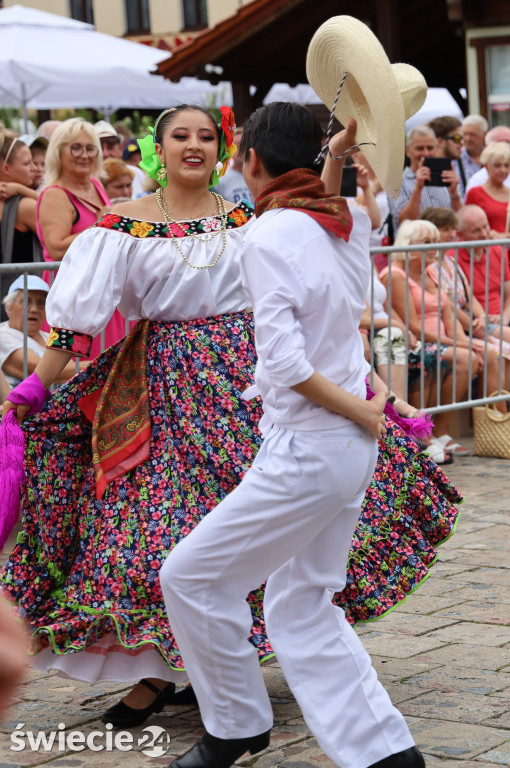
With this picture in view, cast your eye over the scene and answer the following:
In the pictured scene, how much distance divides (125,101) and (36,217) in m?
9.76

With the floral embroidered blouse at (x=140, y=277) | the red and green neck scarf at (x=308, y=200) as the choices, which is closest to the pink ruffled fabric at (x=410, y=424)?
the floral embroidered blouse at (x=140, y=277)

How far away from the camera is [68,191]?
6516 mm

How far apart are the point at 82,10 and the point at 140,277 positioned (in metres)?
34.4

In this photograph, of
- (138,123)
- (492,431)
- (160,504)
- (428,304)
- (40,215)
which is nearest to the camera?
(160,504)

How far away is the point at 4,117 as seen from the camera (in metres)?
20.8

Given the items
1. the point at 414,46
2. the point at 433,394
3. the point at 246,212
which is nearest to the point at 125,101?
the point at 414,46

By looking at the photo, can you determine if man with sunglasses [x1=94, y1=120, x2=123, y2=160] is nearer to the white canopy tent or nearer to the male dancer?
the white canopy tent

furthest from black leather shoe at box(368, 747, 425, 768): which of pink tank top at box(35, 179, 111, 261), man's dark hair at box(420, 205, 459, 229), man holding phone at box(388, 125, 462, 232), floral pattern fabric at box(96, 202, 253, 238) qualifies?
man holding phone at box(388, 125, 462, 232)

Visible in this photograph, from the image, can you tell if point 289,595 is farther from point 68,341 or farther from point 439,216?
point 439,216

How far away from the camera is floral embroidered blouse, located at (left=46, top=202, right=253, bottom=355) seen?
3756 millimetres

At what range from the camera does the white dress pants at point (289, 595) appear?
2.96 meters

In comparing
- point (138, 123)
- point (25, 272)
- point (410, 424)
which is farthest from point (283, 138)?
point (138, 123)

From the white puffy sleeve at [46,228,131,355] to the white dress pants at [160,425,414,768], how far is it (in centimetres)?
92

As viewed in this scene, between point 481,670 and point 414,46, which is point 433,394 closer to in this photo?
point 481,670
